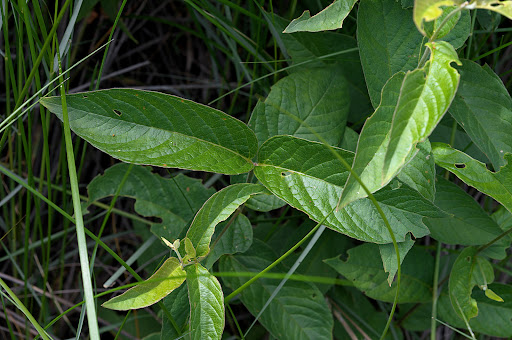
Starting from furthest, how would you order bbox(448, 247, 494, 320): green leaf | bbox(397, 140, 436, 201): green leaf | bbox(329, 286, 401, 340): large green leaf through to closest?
bbox(329, 286, 401, 340): large green leaf < bbox(448, 247, 494, 320): green leaf < bbox(397, 140, 436, 201): green leaf

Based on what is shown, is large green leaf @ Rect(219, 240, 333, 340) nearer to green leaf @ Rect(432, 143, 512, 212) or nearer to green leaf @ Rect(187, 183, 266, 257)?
green leaf @ Rect(187, 183, 266, 257)

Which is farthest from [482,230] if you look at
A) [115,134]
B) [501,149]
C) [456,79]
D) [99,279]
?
[99,279]

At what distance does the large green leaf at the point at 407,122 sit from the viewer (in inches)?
30.7

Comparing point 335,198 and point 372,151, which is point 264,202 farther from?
point 372,151

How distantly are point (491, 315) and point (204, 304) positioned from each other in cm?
90

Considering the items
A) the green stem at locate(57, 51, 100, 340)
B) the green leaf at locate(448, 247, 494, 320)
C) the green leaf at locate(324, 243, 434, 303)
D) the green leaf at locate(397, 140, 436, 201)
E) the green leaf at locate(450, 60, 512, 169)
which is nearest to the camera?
the green stem at locate(57, 51, 100, 340)

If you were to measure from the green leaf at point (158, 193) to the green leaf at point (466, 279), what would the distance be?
28.2 inches

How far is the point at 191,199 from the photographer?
1.36 metres

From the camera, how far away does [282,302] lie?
51.0 inches

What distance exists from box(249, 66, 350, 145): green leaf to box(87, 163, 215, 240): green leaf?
274 mm

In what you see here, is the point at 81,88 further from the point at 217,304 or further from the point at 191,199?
the point at 217,304

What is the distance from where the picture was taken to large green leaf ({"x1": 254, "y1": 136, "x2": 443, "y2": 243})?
1.04 metres

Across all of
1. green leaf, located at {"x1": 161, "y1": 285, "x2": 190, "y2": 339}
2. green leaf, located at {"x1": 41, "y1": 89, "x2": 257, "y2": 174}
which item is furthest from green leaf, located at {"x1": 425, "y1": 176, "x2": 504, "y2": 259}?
green leaf, located at {"x1": 161, "y1": 285, "x2": 190, "y2": 339}

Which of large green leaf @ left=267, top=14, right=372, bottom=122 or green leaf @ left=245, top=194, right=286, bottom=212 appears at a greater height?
large green leaf @ left=267, top=14, right=372, bottom=122
